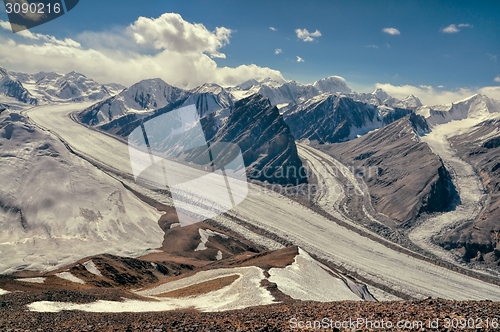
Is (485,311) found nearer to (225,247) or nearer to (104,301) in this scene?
(104,301)

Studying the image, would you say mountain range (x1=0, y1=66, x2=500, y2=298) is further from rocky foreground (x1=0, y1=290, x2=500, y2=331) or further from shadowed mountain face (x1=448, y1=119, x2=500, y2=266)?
rocky foreground (x1=0, y1=290, x2=500, y2=331)

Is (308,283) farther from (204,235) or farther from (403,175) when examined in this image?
(403,175)

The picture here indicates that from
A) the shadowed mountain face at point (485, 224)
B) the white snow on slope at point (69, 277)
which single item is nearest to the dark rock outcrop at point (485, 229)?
the shadowed mountain face at point (485, 224)

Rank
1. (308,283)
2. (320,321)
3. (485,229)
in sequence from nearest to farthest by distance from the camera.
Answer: (320,321)
(308,283)
(485,229)

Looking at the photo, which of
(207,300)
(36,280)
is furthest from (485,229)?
(36,280)

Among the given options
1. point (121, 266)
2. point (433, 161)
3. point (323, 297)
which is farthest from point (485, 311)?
point (433, 161)

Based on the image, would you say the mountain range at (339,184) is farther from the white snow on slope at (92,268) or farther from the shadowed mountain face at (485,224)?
the white snow on slope at (92,268)

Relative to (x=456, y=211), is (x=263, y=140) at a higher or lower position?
higher
